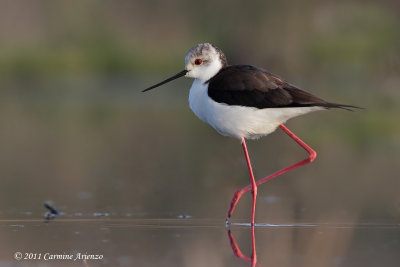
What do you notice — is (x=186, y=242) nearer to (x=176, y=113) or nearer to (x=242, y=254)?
(x=242, y=254)

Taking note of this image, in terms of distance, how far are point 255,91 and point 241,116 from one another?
19cm

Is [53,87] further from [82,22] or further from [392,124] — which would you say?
[392,124]

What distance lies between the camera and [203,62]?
633cm

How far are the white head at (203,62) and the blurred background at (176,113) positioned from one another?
103 cm

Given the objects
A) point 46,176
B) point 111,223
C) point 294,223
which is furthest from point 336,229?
point 46,176

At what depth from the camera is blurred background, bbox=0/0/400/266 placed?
7.46m

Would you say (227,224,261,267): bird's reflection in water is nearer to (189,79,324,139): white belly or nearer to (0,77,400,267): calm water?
(0,77,400,267): calm water

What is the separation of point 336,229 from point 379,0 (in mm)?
15913

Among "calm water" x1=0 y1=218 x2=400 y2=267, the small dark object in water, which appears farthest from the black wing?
the small dark object in water

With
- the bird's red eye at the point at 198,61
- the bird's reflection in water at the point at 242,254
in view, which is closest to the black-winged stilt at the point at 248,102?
the bird's red eye at the point at 198,61

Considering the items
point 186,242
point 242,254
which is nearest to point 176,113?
point 186,242

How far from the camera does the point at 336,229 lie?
227 inches

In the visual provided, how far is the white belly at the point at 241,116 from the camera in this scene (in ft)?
19.7

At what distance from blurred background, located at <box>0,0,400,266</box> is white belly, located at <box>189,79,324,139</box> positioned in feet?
2.22
